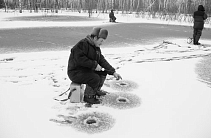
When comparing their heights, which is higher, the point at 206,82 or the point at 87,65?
the point at 87,65

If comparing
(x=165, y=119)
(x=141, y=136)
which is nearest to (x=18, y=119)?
(x=141, y=136)

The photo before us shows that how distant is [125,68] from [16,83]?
92.7 inches

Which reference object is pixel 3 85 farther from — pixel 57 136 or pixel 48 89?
pixel 57 136

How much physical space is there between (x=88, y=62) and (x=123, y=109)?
2.69 feet

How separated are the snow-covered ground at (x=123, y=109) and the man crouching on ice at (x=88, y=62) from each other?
324 mm

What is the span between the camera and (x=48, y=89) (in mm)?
3053

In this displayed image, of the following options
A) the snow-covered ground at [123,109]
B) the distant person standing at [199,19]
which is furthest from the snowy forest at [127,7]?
the snow-covered ground at [123,109]

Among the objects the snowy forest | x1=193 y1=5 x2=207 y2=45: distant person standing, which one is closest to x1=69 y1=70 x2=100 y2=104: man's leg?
x1=193 y1=5 x2=207 y2=45: distant person standing

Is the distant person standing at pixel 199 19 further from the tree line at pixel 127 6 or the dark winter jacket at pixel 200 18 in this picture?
the tree line at pixel 127 6

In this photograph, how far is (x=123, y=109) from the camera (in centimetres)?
254

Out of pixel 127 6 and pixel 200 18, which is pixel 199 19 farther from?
pixel 127 6

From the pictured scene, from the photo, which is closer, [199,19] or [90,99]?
[90,99]

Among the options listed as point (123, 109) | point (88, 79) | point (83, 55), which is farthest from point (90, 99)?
point (83, 55)

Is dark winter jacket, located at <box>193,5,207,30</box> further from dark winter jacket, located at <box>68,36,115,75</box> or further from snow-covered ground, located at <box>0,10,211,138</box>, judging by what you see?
dark winter jacket, located at <box>68,36,115,75</box>
